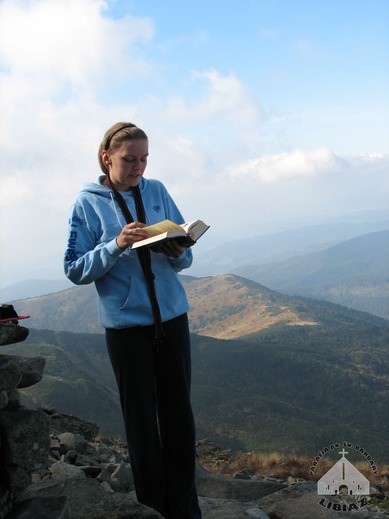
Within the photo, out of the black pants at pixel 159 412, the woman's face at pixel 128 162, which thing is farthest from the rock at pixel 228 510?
the woman's face at pixel 128 162

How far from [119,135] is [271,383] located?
4006 inches

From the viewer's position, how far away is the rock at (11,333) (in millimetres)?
4281

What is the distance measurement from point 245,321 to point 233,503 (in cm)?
16358

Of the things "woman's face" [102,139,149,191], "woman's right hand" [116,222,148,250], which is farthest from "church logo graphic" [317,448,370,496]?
"woman's face" [102,139,149,191]

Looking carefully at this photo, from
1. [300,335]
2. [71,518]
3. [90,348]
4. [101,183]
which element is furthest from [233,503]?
[300,335]

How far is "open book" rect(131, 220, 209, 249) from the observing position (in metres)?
3.91

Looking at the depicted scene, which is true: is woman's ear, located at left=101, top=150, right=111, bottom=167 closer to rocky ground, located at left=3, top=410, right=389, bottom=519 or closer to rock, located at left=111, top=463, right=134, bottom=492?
rocky ground, located at left=3, top=410, right=389, bottom=519

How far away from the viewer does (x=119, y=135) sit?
418 centimetres

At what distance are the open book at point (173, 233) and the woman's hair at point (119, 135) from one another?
0.72 metres

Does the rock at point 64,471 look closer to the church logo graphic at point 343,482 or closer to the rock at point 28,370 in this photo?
the rock at point 28,370

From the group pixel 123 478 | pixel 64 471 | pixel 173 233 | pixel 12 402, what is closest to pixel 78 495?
pixel 12 402

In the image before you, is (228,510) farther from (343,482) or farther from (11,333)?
(11,333)

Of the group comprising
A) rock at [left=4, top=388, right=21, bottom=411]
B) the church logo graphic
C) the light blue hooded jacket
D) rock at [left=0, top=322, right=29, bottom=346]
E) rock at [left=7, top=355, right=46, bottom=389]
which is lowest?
the church logo graphic
